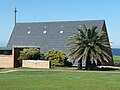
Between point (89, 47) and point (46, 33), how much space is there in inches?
869

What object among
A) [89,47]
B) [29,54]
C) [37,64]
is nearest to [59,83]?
[89,47]

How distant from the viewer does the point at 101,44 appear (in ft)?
157

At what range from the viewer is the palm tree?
1838 inches

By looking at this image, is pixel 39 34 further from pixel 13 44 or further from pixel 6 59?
pixel 6 59

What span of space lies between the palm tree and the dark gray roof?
44.6 ft

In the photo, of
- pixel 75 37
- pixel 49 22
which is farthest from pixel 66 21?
pixel 75 37

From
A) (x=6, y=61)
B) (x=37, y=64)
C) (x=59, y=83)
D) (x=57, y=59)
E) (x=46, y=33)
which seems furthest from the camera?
(x=46, y=33)

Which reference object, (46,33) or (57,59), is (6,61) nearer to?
(57,59)

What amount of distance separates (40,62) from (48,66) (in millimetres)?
1781

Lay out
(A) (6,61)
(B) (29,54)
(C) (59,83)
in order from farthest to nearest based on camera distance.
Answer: (A) (6,61), (B) (29,54), (C) (59,83)

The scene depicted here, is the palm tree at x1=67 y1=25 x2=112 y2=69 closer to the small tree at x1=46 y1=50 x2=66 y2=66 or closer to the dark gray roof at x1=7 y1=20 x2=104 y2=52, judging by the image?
the small tree at x1=46 y1=50 x2=66 y2=66

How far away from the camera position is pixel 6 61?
5862cm

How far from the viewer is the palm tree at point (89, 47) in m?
46.7

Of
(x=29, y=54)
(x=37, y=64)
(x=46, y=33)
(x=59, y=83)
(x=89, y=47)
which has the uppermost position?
(x=46, y=33)
